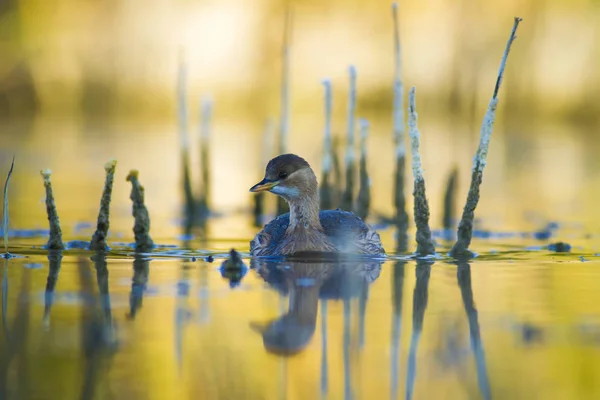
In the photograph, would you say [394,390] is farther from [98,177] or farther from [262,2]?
[262,2]

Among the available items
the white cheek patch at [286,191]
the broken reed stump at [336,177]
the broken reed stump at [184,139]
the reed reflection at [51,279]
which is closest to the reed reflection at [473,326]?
the white cheek patch at [286,191]

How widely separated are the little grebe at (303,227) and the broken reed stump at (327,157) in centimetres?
250

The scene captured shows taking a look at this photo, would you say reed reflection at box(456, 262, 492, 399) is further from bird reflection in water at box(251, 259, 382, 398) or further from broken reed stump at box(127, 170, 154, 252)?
broken reed stump at box(127, 170, 154, 252)

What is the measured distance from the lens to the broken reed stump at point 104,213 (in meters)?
10.7

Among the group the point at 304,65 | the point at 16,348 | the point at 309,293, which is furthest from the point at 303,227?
the point at 304,65

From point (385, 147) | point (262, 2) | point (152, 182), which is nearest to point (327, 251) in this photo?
point (152, 182)

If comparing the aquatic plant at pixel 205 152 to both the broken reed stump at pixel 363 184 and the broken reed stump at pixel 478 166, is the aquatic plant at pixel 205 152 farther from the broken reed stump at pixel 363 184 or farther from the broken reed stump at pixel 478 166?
the broken reed stump at pixel 478 166

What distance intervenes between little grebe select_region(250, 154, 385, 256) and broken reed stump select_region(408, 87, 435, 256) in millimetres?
507

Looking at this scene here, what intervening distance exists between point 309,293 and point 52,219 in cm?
318

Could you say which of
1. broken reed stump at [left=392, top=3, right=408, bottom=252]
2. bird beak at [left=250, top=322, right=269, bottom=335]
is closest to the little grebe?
broken reed stump at [left=392, top=3, right=408, bottom=252]

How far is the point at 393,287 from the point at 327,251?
1.93m

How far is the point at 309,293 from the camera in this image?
8969 millimetres

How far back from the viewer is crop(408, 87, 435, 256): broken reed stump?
10.2 meters

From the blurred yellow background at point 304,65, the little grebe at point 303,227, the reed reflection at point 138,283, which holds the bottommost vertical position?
the reed reflection at point 138,283
